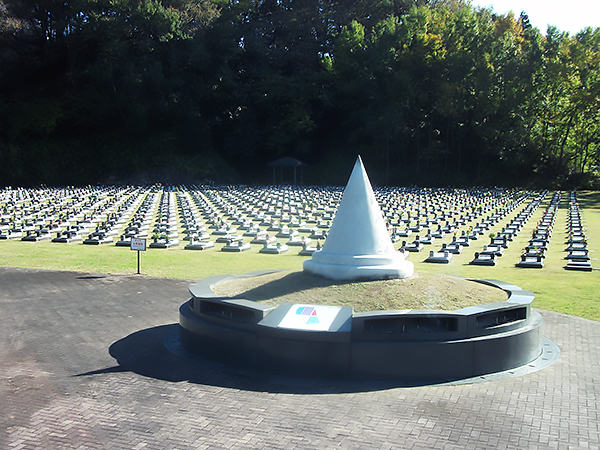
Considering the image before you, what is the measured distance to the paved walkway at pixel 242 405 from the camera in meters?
5.64

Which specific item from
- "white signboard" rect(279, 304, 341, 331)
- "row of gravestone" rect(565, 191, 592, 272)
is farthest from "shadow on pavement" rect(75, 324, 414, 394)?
"row of gravestone" rect(565, 191, 592, 272)

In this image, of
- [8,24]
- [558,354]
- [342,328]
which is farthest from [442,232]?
[8,24]

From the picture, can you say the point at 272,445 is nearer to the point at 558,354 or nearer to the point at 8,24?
the point at 558,354

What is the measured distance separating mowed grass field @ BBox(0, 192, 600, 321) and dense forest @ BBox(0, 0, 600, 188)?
32502 millimetres

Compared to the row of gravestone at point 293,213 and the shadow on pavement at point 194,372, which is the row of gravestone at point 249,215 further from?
the shadow on pavement at point 194,372

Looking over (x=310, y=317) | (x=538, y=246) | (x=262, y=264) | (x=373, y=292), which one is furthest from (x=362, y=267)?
(x=538, y=246)

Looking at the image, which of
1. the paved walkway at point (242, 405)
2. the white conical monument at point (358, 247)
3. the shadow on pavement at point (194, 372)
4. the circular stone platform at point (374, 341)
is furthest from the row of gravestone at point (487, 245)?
the shadow on pavement at point (194, 372)

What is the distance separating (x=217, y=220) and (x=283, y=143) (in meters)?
31.7

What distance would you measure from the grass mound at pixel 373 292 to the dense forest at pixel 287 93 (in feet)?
146

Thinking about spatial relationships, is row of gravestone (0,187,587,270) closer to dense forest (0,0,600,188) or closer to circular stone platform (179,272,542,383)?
circular stone platform (179,272,542,383)

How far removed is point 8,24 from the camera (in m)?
51.9

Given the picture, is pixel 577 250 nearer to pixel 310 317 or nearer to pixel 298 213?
pixel 310 317

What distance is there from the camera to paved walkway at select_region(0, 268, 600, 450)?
18.5ft

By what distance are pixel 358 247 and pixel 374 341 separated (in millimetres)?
2269
